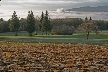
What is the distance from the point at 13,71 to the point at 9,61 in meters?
2.06

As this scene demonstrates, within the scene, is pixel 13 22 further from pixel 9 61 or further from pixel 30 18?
pixel 9 61

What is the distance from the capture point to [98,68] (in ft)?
33.2

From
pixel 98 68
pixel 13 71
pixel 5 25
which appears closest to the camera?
pixel 13 71

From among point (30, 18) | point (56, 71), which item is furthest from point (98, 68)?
point (30, 18)

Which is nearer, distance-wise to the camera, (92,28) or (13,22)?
(92,28)

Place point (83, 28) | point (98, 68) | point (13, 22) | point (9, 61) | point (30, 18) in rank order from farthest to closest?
1. point (13, 22)
2. point (30, 18)
3. point (83, 28)
4. point (9, 61)
5. point (98, 68)

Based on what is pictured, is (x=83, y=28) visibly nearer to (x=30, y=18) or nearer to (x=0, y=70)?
(x=30, y=18)

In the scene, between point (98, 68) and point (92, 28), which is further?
point (92, 28)

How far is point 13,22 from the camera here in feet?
A: 382

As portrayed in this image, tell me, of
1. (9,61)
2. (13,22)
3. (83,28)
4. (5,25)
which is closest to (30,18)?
(13,22)

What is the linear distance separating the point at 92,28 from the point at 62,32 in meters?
23.7

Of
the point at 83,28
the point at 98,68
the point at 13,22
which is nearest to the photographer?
the point at 98,68

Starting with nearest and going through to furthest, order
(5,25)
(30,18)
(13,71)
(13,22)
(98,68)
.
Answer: (13,71) < (98,68) < (30,18) < (13,22) < (5,25)

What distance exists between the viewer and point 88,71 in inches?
375
